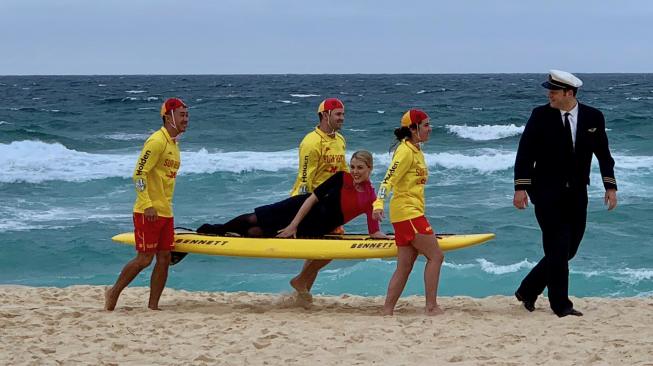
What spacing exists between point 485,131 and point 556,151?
25255mm

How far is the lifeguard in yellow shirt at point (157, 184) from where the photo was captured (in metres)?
6.93

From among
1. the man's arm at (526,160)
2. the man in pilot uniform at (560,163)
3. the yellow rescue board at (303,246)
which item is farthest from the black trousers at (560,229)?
the yellow rescue board at (303,246)

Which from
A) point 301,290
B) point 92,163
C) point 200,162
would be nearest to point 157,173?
Answer: point 301,290

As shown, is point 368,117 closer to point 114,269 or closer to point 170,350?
point 114,269

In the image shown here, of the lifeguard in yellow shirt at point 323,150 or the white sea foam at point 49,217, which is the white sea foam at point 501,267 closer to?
the lifeguard in yellow shirt at point 323,150

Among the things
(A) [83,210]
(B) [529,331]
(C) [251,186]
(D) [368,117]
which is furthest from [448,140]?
(B) [529,331]

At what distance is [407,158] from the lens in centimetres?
680

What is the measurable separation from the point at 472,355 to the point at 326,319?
1483 mm

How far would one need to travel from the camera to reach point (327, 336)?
633cm

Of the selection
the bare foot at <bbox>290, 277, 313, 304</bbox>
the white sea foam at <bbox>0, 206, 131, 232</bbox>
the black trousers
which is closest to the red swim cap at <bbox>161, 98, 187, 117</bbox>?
the bare foot at <bbox>290, 277, 313, 304</bbox>

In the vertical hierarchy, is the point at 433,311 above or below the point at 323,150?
below

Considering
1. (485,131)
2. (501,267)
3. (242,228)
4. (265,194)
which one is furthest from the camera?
(485,131)

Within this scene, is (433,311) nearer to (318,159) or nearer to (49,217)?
(318,159)

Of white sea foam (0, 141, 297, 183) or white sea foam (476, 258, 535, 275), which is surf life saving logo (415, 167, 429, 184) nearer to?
white sea foam (476, 258, 535, 275)
